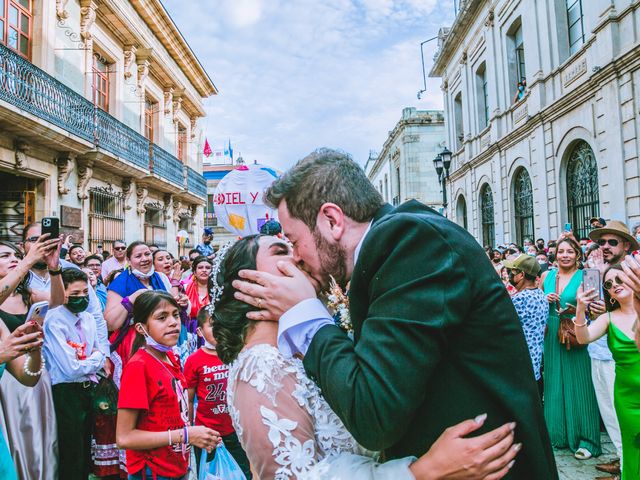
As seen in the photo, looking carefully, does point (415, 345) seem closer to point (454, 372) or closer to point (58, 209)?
point (454, 372)

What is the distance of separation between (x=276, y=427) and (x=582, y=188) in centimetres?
1293

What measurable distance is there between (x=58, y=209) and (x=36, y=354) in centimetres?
980

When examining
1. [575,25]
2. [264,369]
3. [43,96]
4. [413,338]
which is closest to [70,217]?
[43,96]

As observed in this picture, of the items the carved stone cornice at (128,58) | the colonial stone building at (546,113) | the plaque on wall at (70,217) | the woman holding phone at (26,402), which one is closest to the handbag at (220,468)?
the woman holding phone at (26,402)

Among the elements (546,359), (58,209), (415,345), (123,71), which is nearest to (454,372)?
(415,345)

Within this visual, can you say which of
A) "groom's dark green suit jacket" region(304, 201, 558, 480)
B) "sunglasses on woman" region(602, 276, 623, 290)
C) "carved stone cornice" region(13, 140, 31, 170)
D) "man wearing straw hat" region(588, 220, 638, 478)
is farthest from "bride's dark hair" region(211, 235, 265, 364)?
"carved stone cornice" region(13, 140, 31, 170)

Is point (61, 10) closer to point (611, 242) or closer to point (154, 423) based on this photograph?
point (154, 423)

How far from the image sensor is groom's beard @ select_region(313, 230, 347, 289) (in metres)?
1.61

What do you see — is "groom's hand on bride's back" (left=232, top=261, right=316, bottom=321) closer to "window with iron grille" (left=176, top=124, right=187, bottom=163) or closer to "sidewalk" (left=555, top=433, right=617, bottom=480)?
"sidewalk" (left=555, top=433, right=617, bottom=480)

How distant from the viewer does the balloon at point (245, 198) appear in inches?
260

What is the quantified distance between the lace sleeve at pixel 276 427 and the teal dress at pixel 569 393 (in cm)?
475

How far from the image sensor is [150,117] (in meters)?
18.6

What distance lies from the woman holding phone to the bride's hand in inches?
117

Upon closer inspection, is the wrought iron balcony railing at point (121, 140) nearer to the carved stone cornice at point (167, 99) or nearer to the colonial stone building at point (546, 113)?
the carved stone cornice at point (167, 99)
